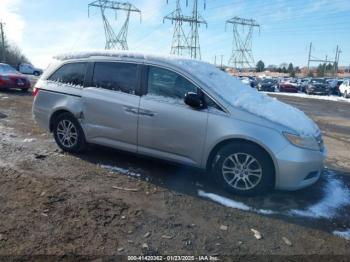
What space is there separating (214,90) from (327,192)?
212 centimetres

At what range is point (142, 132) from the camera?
5.60 meters

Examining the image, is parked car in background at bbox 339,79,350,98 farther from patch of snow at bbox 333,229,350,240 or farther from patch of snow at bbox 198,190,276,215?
patch of snow at bbox 333,229,350,240

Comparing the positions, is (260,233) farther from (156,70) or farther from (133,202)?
(156,70)

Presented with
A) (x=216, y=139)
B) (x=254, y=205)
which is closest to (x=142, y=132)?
(x=216, y=139)

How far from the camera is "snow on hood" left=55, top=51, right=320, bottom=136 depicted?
5.07 meters

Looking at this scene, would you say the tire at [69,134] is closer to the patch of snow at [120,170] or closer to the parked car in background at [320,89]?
the patch of snow at [120,170]

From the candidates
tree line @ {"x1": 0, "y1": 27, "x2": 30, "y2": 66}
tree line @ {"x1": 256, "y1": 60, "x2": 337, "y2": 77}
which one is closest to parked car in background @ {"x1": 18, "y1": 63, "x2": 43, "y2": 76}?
tree line @ {"x1": 0, "y1": 27, "x2": 30, "y2": 66}

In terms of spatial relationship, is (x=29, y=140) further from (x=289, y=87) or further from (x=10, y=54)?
(x=10, y=54)

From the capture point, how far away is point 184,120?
523 cm

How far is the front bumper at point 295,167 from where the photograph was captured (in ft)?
15.6

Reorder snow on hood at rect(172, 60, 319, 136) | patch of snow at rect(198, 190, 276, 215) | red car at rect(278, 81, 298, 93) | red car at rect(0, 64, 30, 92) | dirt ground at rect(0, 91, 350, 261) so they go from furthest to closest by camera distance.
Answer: red car at rect(278, 81, 298, 93) < red car at rect(0, 64, 30, 92) < snow on hood at rect(172, 60, 319, 136) < patch of snow at rect(198, 190, 276, 215) < dirt ground at rect(0, 91, 350, 261)

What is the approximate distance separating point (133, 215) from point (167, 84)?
6.68ft

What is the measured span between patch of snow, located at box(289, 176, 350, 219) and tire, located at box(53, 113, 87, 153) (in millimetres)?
3514

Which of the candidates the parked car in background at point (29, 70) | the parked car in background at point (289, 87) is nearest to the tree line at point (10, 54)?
the parked car in background at point (29, 70)
